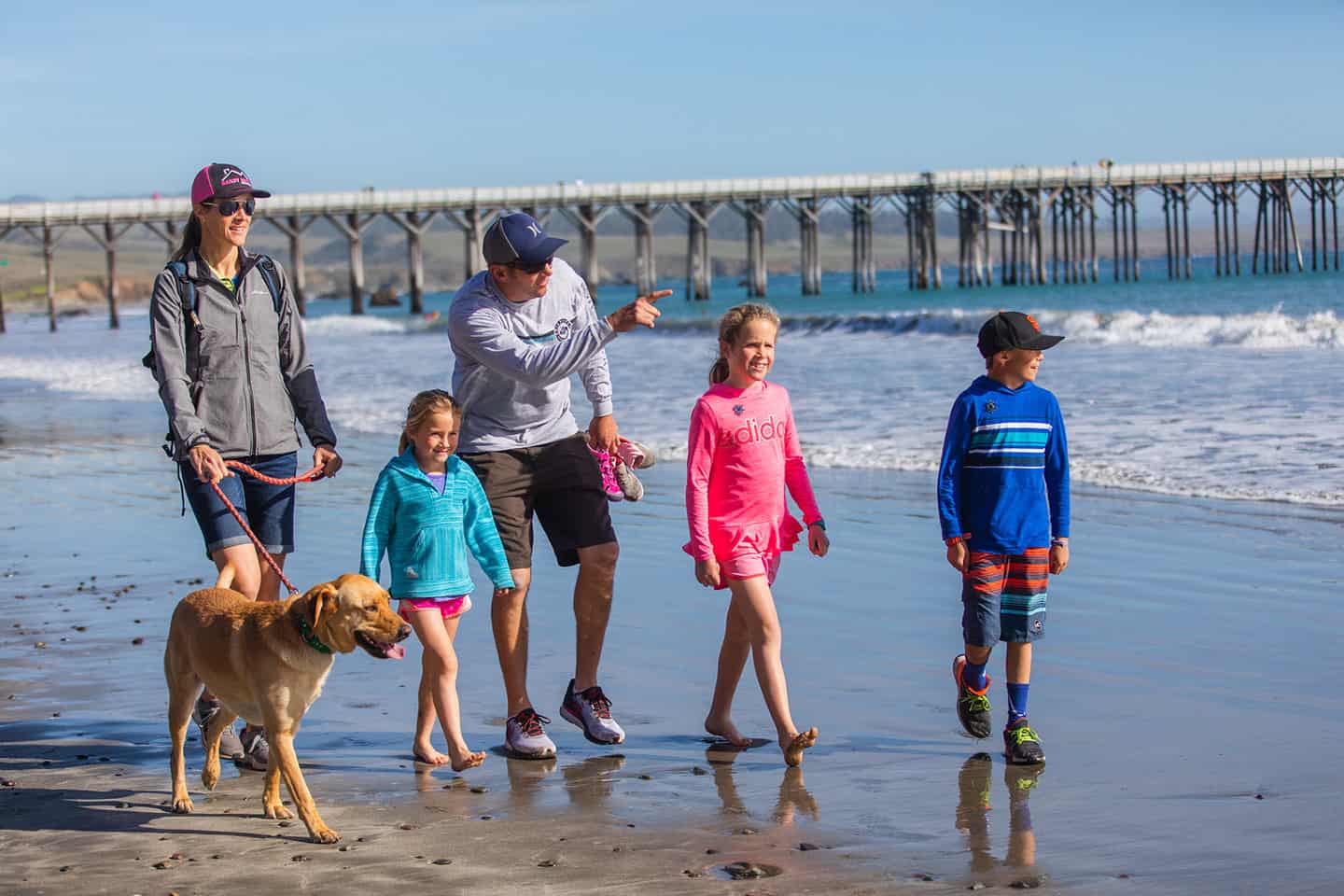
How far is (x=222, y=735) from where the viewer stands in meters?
4.61

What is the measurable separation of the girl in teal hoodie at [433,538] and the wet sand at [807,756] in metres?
0.23

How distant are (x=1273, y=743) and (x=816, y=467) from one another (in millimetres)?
7083

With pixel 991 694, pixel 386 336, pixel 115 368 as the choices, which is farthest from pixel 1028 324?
pixel 386 336

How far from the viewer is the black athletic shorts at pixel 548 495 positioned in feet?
15.1

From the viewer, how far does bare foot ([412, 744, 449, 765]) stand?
4375mm

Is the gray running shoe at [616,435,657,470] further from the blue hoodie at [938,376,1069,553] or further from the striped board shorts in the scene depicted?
the striped board shorts

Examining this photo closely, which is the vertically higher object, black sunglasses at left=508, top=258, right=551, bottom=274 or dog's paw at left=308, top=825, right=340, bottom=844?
black sunglasses at left=508, top=258, right=551, bottom=274

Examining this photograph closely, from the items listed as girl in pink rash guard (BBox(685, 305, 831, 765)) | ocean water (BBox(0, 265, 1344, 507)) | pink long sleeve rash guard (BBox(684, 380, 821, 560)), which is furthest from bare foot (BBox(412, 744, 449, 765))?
ocean water (BBox(0, 265, 1344, 507))

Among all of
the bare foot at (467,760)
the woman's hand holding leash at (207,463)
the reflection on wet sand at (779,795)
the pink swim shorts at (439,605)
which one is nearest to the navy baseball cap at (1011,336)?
the reflection on wet sand at (779,795)

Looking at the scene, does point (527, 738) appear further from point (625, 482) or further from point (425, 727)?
point (625, 482)

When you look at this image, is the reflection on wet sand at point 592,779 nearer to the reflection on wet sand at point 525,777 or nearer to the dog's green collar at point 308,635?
the reflection on wet sand at point 525,777

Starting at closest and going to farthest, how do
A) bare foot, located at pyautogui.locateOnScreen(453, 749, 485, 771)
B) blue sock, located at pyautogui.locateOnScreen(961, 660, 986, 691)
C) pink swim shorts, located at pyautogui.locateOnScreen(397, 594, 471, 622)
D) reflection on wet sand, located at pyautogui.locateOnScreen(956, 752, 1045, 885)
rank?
reflection on wet sand, located at pyautogui.locateOnScreen(956, 752, 1045, 885), bare foot, located at pyautogui.locateOnScreen(453, 749, 485, 771), pink swim shorts, located at pyautogui.locateOnScreen(397, 594, 471, 622), blue sock, located at pyautogui.locateOnScreen(961, 660, 986, 691)

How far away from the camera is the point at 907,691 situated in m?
5.03

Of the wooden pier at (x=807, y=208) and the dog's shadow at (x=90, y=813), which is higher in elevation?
the wooden pier at (x=807, y=208)
